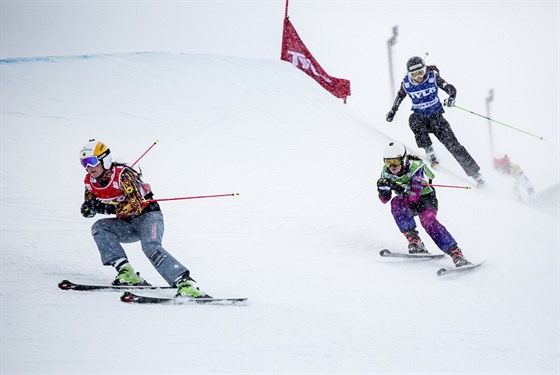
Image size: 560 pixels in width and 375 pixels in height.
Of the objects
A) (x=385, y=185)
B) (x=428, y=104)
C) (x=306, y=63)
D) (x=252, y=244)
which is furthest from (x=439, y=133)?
(x=306, y=63)

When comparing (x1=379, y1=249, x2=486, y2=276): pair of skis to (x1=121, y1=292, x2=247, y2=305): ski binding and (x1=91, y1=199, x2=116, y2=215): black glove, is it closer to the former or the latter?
(x1=121, y1=292, x2=247, y2=305): ski binding

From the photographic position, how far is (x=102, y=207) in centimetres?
393

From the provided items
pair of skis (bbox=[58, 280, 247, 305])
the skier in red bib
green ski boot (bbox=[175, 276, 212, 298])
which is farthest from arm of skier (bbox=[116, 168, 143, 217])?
green ski boot (bbox=[175, 276, 212, 298])

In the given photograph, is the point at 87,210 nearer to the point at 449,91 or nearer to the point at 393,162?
the point at 393,162

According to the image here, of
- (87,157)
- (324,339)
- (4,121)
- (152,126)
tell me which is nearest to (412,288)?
(324,339)

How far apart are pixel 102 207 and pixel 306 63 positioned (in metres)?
7.50

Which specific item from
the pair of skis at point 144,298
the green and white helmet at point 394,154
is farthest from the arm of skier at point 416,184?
the pair of skis at point 144,298

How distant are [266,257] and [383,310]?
1304 millimetres

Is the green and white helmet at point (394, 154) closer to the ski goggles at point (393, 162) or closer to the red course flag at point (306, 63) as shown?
the ski goggles at point (393, 162)

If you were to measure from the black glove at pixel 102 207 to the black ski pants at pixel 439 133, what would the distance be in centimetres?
441

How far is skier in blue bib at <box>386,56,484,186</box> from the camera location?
6.77 metres

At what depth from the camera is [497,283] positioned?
15.0 feet

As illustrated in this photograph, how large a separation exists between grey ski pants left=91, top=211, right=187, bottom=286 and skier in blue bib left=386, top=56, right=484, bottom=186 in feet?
12.8

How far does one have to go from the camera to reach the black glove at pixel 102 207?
3.91 m
